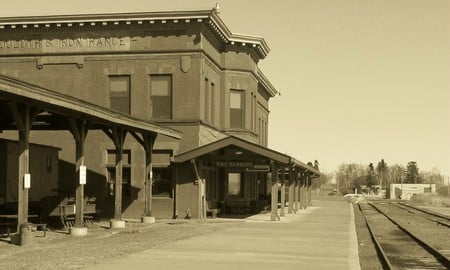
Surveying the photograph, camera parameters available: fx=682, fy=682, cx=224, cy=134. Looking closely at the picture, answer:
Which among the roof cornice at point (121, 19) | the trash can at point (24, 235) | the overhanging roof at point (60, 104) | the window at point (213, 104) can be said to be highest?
the roof cornice at point (121, 19)

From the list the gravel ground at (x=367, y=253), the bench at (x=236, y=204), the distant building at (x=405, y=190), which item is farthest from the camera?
the distant building at (x=405, y=190)

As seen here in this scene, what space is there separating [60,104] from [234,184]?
21.3m

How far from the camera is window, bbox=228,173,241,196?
37.6 metres

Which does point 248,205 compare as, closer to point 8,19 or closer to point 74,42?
point 74,42

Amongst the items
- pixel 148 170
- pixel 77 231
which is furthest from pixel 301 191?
pixel 77 231

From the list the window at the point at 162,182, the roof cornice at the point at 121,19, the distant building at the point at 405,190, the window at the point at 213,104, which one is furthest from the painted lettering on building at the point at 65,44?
the distant building at the point at 405,190

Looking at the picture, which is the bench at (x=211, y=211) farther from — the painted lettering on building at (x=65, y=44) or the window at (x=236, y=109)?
the painted lettering on building at (x=65, y=44)

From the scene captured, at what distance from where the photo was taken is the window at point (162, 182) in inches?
1228

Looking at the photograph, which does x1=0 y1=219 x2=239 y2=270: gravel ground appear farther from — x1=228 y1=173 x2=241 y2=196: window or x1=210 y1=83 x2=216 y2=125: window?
x1=228 y1=173 x2=241 y2=196: window

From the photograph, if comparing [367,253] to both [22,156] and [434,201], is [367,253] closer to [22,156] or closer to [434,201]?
[22,156]

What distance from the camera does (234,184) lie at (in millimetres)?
37906

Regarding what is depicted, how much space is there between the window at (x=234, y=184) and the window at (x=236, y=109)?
109 inches

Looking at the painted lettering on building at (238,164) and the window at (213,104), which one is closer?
the painted lettering on building at (238,164)

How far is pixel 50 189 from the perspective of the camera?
24.3 metres
